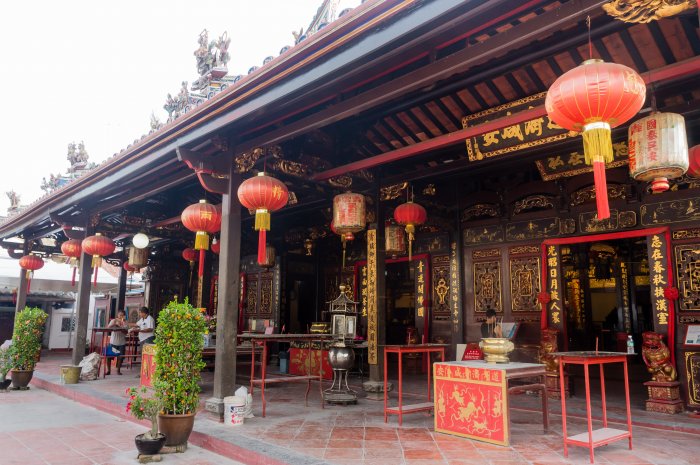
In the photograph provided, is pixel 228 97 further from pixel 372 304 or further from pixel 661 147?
pixel 661 147

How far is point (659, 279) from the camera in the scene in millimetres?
6039

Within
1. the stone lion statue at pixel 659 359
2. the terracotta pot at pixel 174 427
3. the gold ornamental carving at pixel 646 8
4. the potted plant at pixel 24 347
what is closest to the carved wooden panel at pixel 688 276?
the stone lion statue at pixel 659 359

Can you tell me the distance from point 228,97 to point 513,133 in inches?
124

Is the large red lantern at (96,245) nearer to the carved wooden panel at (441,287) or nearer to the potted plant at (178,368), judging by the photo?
the potted plant at (178,368)

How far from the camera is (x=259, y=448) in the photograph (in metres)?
4.03

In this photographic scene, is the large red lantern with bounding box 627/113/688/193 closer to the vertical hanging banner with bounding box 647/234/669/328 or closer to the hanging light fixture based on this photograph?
the vertical hanging banner with bounding box 647/234/669/328

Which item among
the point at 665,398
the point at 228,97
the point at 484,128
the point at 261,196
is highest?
the point at 228,97

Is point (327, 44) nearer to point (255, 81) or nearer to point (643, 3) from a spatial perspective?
point (255, 81)

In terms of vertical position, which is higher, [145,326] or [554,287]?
[554,287]

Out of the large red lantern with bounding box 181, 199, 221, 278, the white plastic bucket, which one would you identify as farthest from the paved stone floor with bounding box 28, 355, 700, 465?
the large red lantern with bounding box 181, 199, 221, 278

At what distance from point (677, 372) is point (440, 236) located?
164 inches

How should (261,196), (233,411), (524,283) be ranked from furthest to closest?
1. (524,283)
2. (261,196)
3. (233,411)

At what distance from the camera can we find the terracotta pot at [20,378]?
8.30 meters

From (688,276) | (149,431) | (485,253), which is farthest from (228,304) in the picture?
(688,276)
